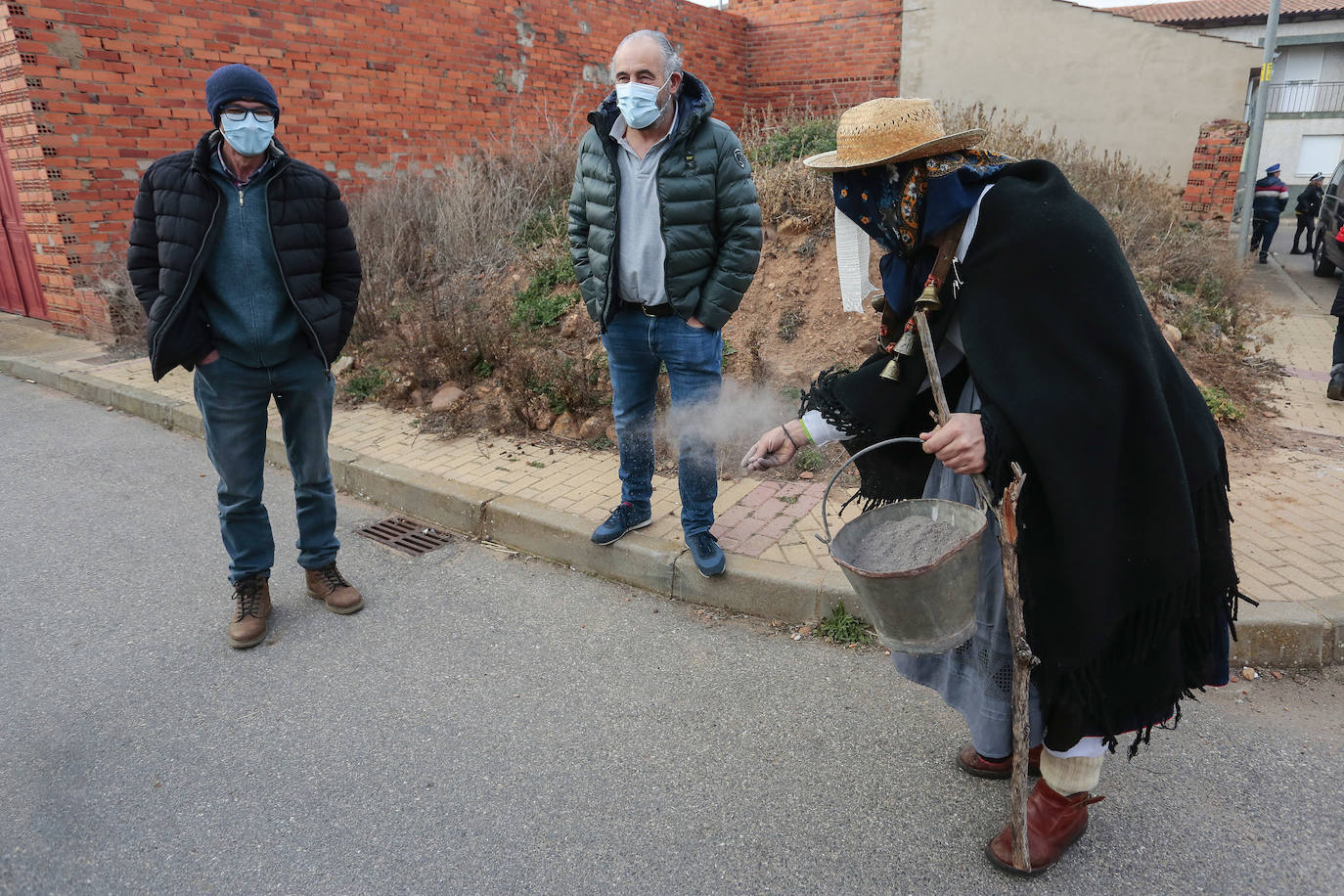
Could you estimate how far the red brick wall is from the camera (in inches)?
558

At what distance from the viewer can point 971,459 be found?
1.88 m

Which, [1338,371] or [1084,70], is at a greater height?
[1084,70]

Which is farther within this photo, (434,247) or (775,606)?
(434,247)

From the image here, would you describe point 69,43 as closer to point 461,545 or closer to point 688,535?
point 461,545

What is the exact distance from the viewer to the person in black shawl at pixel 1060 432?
1825 mm

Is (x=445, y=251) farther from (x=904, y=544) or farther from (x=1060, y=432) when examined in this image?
(x=1060, y=432)

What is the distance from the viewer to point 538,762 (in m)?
2.76

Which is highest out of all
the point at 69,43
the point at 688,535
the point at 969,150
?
the point at 69,43

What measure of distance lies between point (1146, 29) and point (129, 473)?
14561mm

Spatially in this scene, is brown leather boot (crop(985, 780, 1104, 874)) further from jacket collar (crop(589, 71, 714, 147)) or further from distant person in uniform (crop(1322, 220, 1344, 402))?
distant person in uniform (crop(1322, 220, 1344, 402))

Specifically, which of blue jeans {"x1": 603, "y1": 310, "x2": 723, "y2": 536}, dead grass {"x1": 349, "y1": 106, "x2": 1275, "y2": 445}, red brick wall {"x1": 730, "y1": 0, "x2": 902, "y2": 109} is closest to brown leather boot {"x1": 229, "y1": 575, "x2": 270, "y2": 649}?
blue jeans {"x1": 603, "y1": 310, "x2": 723, "y2": 536}

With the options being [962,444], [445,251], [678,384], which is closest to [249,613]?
[678,384]

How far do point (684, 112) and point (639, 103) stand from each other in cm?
23

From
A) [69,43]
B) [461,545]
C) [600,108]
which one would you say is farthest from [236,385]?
[69,43]
